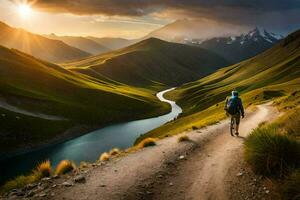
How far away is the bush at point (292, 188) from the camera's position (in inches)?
475

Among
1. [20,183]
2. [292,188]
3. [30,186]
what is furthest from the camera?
[20,183]

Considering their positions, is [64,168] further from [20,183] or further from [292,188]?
[292,188]

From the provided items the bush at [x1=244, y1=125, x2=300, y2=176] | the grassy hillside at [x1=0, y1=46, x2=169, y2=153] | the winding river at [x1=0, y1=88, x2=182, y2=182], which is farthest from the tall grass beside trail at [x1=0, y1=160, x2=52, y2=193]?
the grassy hillside at [x1=0, y1=46, x2=169, y2=153]

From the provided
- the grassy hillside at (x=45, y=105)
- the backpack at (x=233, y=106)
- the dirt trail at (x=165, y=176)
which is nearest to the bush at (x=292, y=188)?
the dirt trail at (x=165, y=176)

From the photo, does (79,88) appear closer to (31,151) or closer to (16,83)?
(16,83)

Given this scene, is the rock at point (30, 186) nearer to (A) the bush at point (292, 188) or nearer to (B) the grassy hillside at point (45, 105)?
(A) the bush at point (292, 188)

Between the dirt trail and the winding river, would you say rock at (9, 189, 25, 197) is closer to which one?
the dirt trail

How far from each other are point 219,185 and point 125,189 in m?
4.24

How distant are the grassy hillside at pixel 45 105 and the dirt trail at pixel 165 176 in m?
63.9

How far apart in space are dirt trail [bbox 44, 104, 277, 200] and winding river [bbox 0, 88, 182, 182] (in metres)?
40.4

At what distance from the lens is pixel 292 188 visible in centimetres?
1227

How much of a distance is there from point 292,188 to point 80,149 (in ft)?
233

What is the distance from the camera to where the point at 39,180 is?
18672 mm

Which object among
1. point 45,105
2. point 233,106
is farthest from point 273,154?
point 45,105
